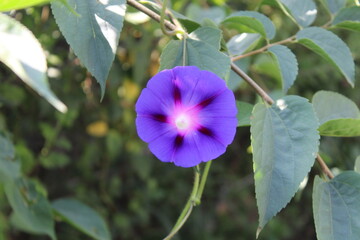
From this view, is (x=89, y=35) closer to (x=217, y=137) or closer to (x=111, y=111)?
(x=217, y=137)

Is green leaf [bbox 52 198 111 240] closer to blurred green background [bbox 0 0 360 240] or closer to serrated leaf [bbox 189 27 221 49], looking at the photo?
blurred green background [bbox 0 0 360 240]

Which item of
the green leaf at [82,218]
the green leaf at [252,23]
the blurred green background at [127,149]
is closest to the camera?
the green leaf at [252,23]

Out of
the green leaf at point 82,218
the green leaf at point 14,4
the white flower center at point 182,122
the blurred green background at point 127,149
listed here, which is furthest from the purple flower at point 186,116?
the blurred green background at point 127,149

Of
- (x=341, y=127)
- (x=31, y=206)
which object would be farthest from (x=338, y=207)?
(x=31, y=206)

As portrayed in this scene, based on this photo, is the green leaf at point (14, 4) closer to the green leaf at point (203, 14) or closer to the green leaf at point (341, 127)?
the green leaf at point (341, 127)

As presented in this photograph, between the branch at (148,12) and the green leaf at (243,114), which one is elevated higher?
the branch at (148,12)

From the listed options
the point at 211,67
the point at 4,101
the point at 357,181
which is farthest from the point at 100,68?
the point at 4,101

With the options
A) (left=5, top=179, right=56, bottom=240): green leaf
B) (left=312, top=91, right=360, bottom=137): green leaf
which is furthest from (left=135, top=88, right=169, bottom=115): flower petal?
(left=5, top=179, right=56, bottom=240): green leaf

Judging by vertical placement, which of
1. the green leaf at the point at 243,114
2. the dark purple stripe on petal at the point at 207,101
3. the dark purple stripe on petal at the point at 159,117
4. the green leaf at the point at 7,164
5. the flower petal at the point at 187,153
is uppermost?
the dark purple stripe on petal at the point at 207,101
